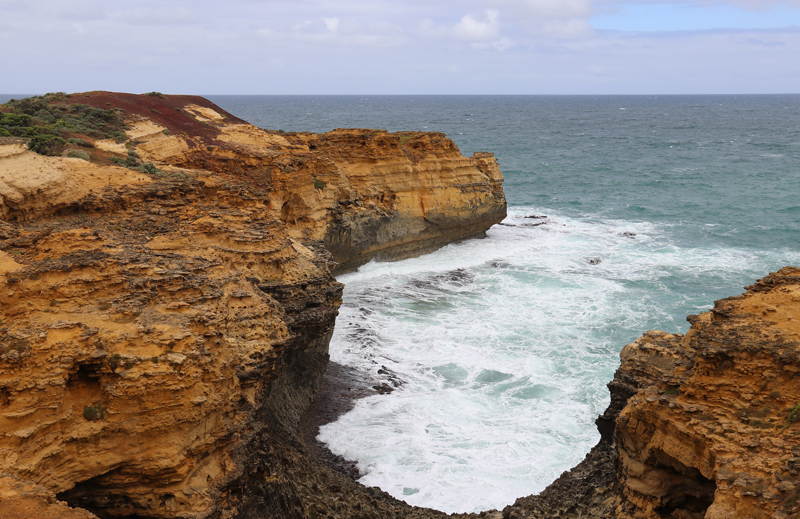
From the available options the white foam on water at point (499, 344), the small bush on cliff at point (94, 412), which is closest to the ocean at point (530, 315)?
the white foam on water at point (499, 344)

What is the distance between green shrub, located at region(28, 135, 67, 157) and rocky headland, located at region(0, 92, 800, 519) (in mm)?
98

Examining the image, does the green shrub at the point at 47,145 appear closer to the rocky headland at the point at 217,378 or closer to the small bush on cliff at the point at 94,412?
the rocky headland at the point at 217,378

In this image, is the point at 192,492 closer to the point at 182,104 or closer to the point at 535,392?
the point at 535,392

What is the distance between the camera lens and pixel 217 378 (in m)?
10.9

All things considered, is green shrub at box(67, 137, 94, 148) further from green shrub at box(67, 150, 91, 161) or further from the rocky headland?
green shrub at box(67, 150, 91, 161)

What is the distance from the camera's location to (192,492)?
1028 centimetres

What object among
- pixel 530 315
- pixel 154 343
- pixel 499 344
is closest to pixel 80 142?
pixel 154 343

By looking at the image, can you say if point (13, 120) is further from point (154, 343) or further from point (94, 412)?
point (94, 412)

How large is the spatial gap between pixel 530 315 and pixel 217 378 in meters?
17.6

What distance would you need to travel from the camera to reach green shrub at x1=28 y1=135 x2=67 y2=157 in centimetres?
1833

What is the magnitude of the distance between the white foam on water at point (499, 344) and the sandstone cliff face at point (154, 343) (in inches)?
106

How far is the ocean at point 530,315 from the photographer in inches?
655

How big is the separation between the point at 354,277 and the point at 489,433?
14.7 meters

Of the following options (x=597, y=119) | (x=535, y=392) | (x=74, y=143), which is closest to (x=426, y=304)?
(x=535, y=392)
